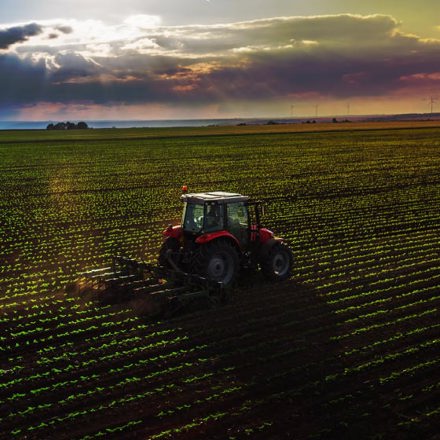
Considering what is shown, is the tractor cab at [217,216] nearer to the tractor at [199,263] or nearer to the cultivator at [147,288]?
the tractor at [199,263]

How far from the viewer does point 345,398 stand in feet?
27.1

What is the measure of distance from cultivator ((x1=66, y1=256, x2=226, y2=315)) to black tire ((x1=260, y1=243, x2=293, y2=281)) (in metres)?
1.67

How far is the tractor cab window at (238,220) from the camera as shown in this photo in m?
12.6

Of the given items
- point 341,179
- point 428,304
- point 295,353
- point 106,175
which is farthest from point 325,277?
point 106,175

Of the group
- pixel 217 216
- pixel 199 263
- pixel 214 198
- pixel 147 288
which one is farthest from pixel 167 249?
pixel 214 198

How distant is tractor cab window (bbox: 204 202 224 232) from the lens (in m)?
12.4

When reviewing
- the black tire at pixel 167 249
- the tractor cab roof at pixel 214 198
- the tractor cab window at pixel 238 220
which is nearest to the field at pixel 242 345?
the tractor cab window at pixel 238 220

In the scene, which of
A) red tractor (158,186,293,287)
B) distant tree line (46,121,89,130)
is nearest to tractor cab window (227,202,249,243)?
red tractor (158,186,293,287)

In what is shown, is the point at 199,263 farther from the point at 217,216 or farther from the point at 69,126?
the point at 69,126

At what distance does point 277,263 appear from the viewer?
529 inches

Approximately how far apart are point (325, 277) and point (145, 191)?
18426 millimetres

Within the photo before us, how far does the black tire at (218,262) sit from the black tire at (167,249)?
1.01m

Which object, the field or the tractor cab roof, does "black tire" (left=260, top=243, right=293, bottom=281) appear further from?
the tractor cab roof

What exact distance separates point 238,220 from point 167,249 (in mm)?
1716
